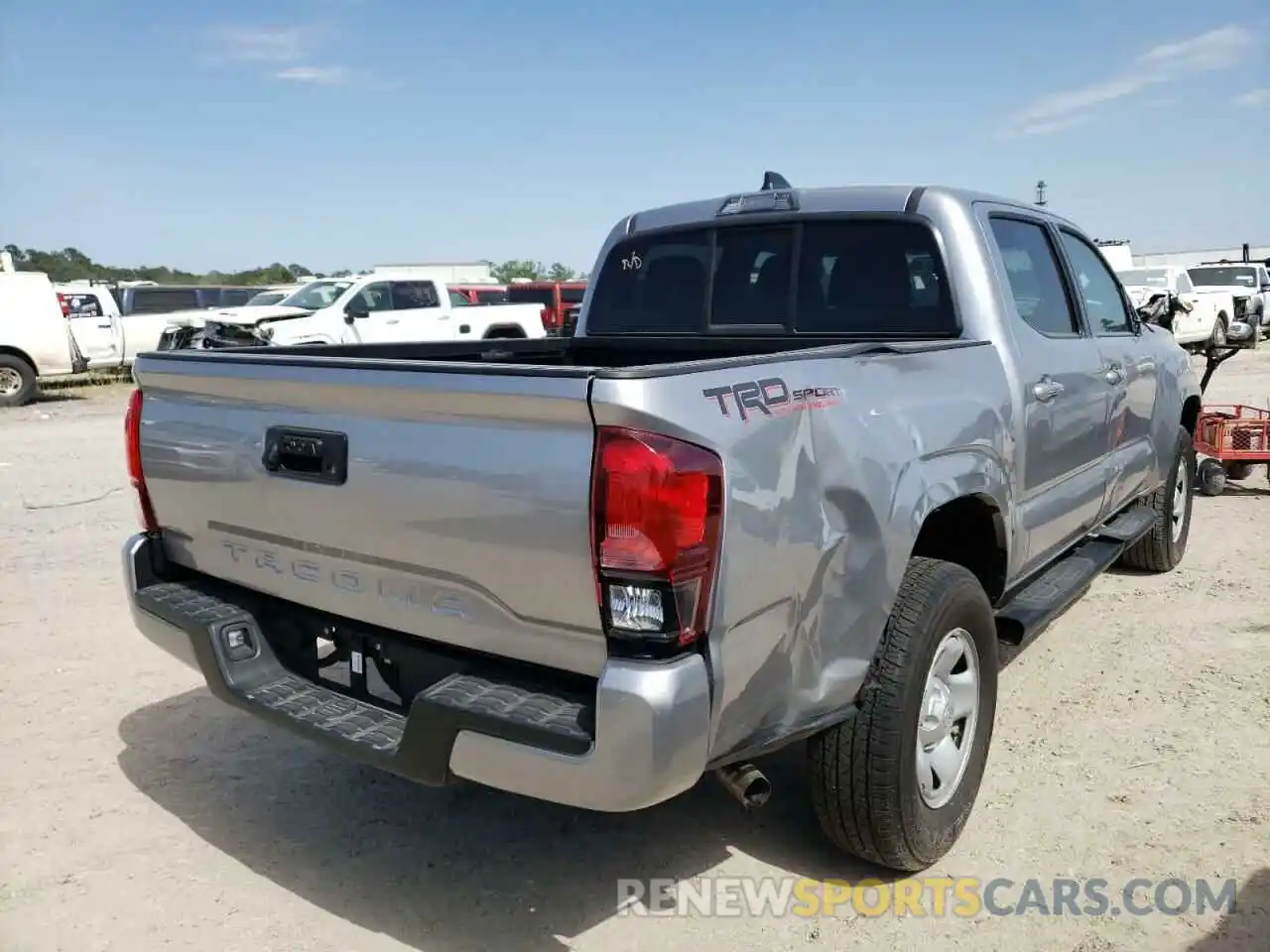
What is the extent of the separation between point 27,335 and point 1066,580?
16.8 metres

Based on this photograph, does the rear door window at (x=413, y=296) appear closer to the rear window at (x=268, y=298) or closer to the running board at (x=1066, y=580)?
the rear window at (x=268, y=298)

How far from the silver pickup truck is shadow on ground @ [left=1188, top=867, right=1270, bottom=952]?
28.2 inches

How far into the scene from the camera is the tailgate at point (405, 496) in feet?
7.34

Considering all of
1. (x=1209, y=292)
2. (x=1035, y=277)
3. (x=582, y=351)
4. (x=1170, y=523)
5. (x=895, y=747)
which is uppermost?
(x=1035, y=277)

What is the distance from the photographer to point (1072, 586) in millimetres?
4090

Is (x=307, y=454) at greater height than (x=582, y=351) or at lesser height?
lesser

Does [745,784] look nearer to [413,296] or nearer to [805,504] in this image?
[805,504]

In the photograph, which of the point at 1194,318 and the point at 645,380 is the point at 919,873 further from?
the point at 1194,318

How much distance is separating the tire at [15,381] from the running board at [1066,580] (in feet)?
54.0

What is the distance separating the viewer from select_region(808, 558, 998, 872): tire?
2748mm

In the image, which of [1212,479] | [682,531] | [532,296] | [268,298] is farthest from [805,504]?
[532,296]

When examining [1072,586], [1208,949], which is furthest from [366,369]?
[1072,586]

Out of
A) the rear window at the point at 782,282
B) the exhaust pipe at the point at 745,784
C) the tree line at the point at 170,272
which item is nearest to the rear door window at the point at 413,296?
the rear window at the point at 782,282

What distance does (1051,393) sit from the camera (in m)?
3.76
